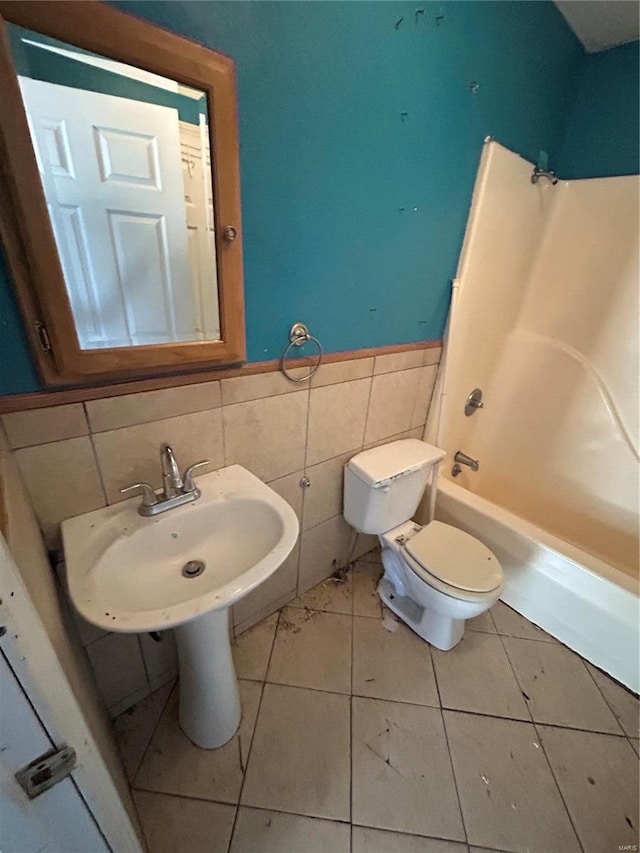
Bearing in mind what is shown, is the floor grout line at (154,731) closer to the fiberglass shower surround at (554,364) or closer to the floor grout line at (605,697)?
the fiberglass shower surround at (554,364)

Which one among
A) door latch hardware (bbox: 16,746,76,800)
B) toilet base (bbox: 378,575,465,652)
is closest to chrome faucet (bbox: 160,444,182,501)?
door latch hardware (bbox: 16,746,76,800)

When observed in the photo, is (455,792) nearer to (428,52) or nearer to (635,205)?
(428,52)

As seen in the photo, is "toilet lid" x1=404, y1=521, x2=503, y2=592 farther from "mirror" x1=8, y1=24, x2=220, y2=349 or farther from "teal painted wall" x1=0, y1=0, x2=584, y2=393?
"mirror" x1=8, y1=24, x2=220, y2=349

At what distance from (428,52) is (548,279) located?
117 cm

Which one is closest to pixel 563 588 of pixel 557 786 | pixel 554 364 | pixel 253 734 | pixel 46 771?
pixel 557 786

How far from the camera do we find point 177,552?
37.3 inches

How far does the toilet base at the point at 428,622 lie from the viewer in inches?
54.6

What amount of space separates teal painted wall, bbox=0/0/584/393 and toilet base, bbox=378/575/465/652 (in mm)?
1070

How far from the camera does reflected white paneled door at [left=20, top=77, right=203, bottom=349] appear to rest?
636 mm

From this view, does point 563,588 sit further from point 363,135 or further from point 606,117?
point 606,117

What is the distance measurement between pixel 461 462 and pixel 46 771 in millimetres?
1766

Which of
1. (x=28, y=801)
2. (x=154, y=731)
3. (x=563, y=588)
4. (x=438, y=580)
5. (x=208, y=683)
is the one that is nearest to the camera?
(x=28, y=801)

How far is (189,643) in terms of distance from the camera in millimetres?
955

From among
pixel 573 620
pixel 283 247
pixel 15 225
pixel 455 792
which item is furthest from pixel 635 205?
pixel 455 792
